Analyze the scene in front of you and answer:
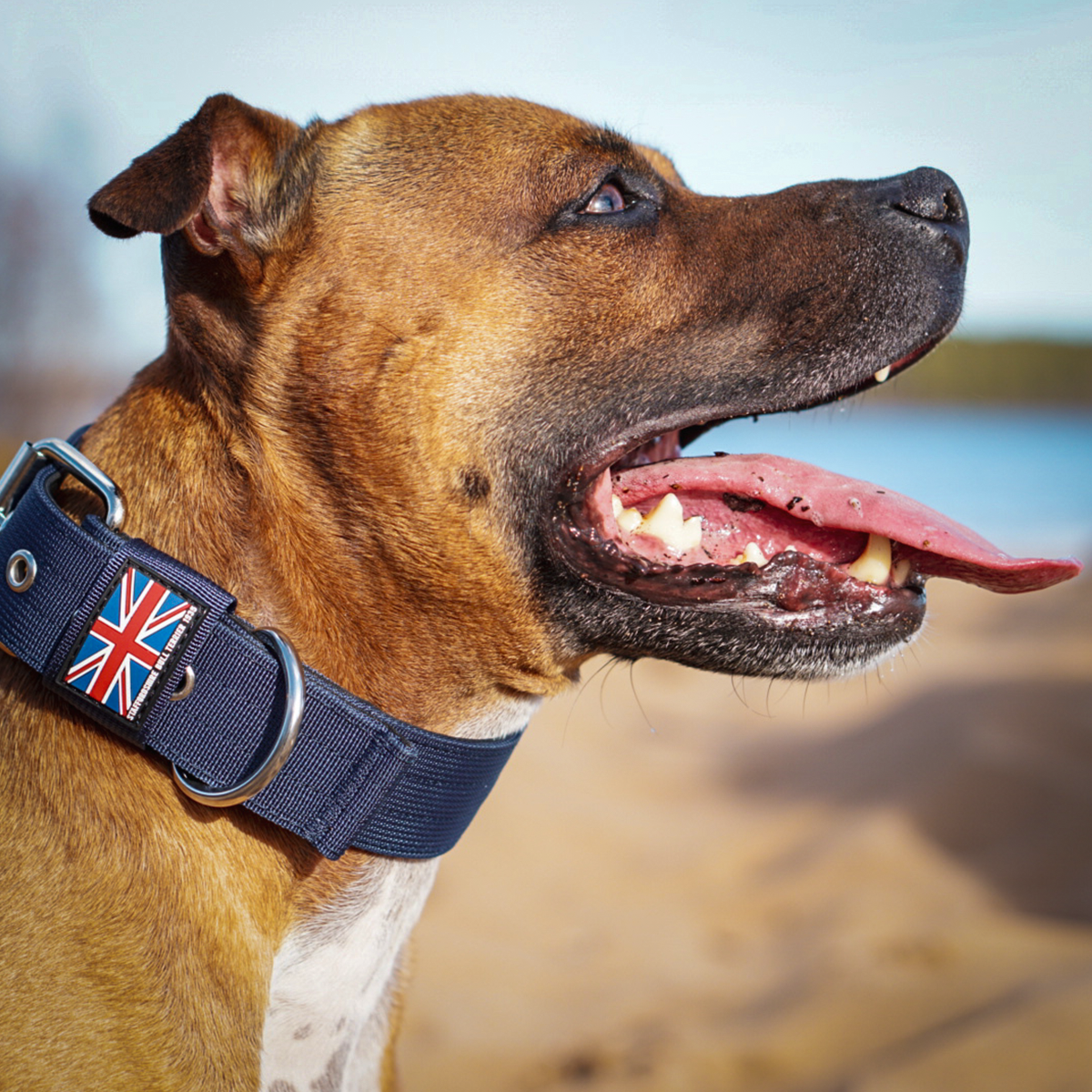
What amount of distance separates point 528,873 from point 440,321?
A: 4.02 metres

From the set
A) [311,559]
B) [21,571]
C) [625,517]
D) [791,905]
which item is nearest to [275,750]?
[311,559]

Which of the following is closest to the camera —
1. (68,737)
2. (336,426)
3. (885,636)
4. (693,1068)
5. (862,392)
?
(68,737)

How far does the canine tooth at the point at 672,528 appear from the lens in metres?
2.49

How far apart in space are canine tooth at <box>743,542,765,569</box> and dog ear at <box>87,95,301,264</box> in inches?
53.3

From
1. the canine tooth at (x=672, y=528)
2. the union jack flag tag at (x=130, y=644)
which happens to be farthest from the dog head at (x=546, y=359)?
the union jack flag tag at (x=130, y=644)

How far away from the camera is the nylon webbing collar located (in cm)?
→ 189

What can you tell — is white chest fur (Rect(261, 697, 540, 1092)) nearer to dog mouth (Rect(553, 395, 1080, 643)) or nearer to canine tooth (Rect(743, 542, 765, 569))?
dog mouth (Rect(553, 395, 1080, 643))

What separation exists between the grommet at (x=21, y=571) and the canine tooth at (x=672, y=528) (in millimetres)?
1326

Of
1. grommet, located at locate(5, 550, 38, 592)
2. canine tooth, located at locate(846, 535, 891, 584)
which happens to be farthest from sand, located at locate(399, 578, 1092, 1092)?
grommet, located at locate(5, 550, 38, 592)

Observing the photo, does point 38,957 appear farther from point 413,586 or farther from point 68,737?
point 413,586

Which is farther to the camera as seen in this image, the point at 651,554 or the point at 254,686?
the point at 651,554

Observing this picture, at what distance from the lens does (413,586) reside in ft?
7.56

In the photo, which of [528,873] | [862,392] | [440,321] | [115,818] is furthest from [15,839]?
[528,873]

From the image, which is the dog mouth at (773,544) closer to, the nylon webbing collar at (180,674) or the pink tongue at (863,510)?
the pink tongue at (863,510)
